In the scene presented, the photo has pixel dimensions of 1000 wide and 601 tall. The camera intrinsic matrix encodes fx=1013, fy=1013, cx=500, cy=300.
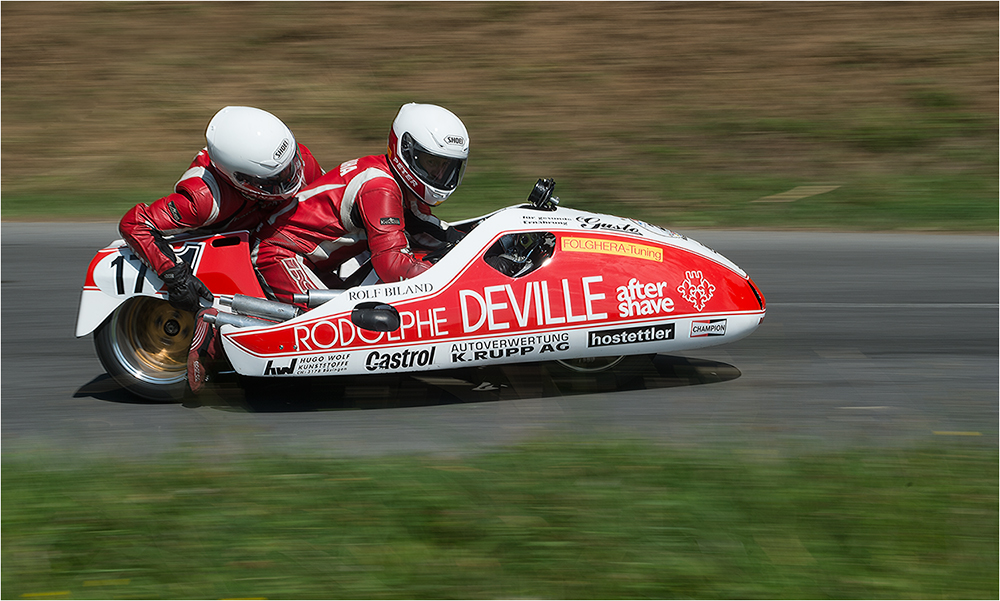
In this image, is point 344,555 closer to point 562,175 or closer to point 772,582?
point 772,582

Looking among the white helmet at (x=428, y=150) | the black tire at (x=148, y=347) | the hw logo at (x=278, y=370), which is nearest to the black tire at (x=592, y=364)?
the white helmet at (x=428, y=150)

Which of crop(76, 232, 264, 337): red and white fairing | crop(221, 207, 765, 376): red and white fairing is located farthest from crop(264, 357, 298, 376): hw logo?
crop(76, 232, 264, 337): red and white fairing

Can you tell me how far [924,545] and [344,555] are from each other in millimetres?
2338

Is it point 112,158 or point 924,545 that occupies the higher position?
point 112,158

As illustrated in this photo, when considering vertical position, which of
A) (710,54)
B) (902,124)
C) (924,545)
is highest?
(710,54)

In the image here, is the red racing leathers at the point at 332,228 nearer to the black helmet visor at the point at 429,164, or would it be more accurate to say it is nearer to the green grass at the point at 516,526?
the black helmet visor at the point at 429,164

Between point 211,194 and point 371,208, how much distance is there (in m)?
0.91

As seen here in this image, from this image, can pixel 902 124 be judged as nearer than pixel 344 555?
No

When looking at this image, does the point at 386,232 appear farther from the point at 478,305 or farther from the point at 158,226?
the point at 158,226

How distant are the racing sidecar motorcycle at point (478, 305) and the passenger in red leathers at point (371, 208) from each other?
5.9 inches

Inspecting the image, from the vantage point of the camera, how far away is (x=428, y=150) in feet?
18.6

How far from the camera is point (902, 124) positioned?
43.2 ft

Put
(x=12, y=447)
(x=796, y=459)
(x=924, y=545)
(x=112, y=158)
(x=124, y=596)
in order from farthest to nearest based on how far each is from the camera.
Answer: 1. (x=112, y=158)
2. (x=12, y=447)
3. (x=796, y=459)
4. (x=924, y=545)
5. (x=124, y=596)

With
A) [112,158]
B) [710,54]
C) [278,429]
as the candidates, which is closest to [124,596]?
[278,429]
